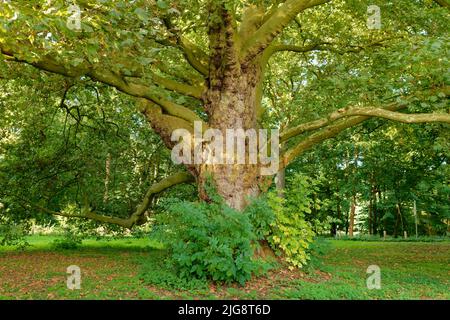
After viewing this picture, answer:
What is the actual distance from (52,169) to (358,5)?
10.00 m

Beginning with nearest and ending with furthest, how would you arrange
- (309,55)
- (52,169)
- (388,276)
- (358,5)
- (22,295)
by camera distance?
(22,295)
(388,276)
(358,5)
(52,169)
(309,55)

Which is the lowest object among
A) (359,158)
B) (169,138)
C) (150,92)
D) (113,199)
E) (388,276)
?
(388,276)

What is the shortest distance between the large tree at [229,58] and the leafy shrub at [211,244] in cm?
146

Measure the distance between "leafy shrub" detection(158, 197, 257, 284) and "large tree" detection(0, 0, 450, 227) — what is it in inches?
57.4

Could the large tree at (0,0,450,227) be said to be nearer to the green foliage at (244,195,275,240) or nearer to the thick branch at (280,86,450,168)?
the thick branch at (280,86,450,168)

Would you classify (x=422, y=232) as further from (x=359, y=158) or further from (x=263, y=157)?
(x=263, y=157)

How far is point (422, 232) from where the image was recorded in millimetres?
35531

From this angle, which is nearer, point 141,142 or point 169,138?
point 169,138

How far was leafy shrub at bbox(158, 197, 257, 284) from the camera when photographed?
298 inches

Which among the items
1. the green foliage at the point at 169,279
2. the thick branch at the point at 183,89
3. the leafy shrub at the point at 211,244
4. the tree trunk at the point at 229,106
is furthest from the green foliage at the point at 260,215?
the thick branch at the point at 183,89

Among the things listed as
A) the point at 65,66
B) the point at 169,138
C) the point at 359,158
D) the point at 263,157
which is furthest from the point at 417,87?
the point at 359,158

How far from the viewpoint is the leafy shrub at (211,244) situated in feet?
24.8

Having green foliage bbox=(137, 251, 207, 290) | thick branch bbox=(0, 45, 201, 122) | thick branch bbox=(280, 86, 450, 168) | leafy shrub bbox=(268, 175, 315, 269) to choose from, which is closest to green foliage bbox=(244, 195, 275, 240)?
leafy shrub bbox=(268, 175, 315, 269)

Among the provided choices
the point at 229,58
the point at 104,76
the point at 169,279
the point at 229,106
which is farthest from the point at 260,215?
the point at 104,76
